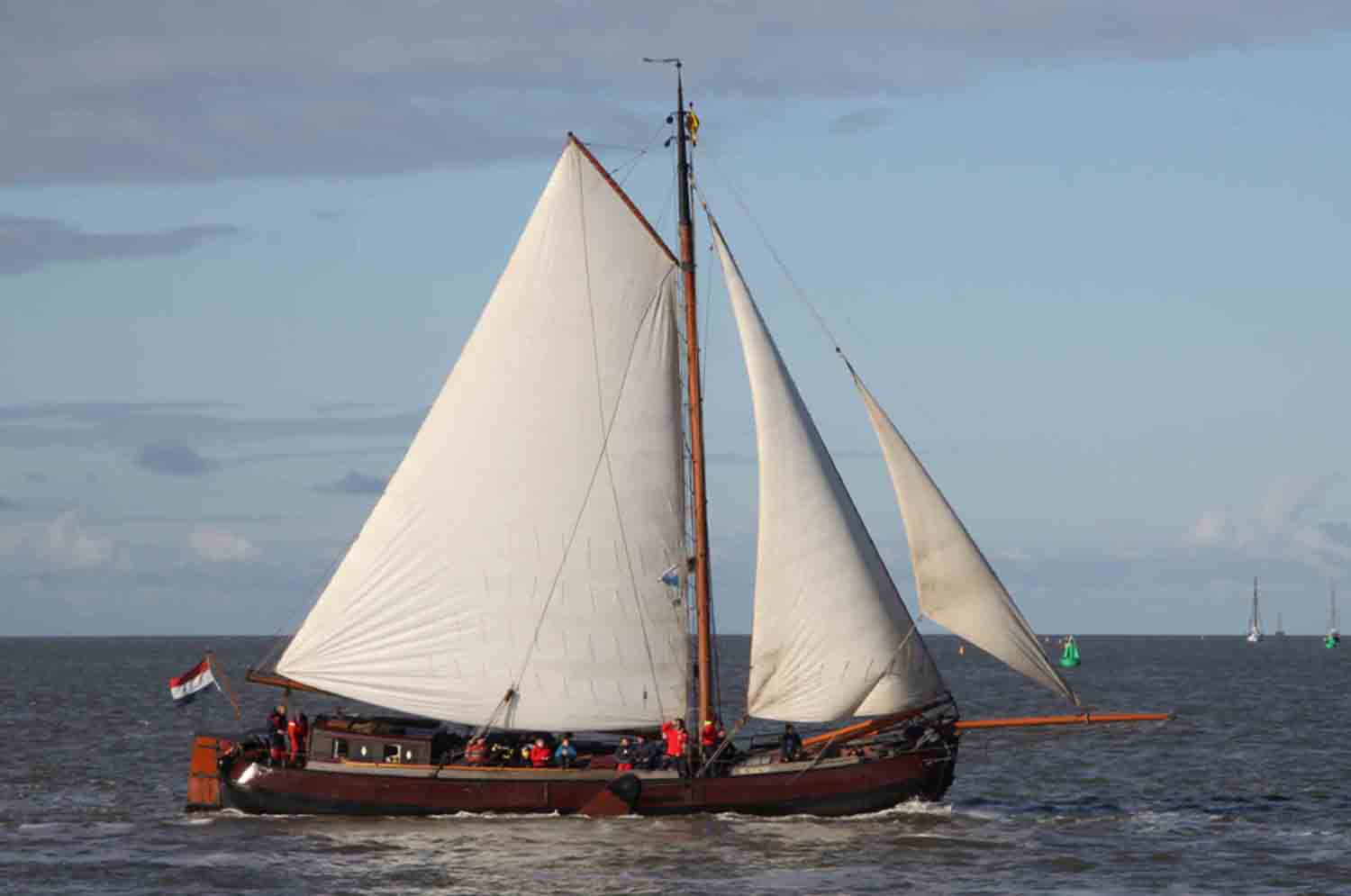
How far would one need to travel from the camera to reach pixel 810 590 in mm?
53312

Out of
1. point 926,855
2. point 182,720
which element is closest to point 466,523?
point 926,855

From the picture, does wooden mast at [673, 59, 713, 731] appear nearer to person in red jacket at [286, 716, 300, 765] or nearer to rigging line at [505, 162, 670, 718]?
rigging line at [505, 162, 670, 718]

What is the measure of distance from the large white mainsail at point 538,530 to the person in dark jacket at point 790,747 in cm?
297

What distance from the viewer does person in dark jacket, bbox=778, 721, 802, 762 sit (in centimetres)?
5362

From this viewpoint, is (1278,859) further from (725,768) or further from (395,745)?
(395,745)

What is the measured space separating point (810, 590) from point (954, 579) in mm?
3607

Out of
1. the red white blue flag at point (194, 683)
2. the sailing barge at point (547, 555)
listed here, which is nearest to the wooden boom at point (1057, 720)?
the sailing barge at point (547, 555)

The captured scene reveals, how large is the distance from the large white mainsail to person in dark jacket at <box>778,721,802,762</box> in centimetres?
297

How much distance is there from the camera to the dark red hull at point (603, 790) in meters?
53.1

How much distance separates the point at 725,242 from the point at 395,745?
1529cm

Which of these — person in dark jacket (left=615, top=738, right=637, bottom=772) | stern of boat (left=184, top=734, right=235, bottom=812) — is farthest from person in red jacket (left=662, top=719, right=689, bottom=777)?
stern of boat (left=184, top=734, right=235, bottom=812)

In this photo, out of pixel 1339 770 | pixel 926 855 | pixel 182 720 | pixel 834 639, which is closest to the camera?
pixel 926 855

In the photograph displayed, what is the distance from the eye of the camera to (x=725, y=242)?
179ft

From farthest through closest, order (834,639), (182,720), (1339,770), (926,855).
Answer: (182,720)
(1339,770)
(834,639)
(926,855)
